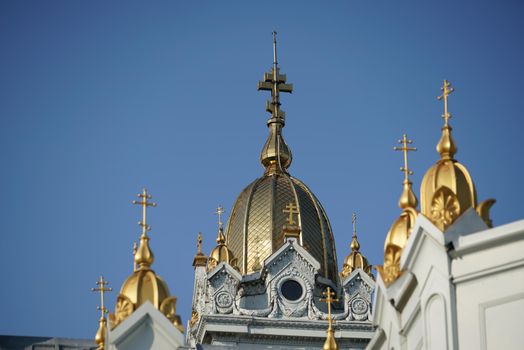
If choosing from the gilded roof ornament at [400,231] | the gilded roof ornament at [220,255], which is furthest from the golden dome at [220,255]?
the gilded roof ornament at [400,231]

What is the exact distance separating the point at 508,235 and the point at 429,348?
3.24 meters

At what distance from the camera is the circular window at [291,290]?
75.7m

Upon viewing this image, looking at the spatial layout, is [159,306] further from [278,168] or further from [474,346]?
[278,168]

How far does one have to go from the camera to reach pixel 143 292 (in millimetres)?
47625

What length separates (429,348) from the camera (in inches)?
1703

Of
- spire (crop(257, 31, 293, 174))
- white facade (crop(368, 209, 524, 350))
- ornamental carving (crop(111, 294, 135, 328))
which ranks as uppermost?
spire (crop(257, 31, 293, 174))

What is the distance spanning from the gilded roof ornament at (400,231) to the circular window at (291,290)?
2590 centimetres

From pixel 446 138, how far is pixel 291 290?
29830 millimetres

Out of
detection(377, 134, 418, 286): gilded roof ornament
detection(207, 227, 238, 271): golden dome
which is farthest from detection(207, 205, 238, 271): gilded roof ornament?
detection(377, 134, 418, 286): gilded roof ornament

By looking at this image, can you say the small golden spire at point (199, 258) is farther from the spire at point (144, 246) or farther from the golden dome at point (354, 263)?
the spire at point (144, 246)

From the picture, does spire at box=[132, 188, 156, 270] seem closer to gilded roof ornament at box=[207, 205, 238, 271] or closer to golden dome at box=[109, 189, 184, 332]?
golden dome at box=[109, 189, 184, 332]

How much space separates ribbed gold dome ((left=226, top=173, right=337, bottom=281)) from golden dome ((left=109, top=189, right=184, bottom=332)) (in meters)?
28.6

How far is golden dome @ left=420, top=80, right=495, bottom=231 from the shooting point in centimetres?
4400

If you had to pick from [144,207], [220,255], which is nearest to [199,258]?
[220,255]
